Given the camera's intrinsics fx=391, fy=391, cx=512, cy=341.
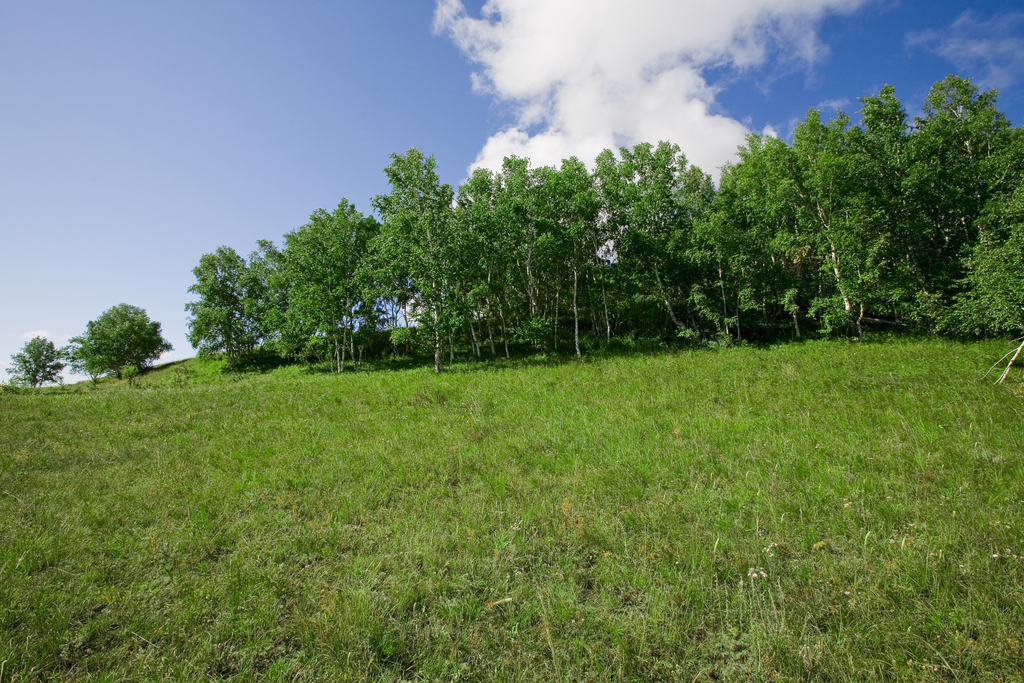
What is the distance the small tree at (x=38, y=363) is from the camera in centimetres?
6769

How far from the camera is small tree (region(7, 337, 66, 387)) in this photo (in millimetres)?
67688

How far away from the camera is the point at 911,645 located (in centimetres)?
345

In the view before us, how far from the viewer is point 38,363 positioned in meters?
69.0

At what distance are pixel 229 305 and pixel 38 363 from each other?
6004 centimetres

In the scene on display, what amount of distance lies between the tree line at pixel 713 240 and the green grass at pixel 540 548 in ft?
44.8

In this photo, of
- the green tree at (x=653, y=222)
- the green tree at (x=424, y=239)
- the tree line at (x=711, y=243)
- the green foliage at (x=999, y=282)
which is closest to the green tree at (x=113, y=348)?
the tree line at (x=711, y=243)

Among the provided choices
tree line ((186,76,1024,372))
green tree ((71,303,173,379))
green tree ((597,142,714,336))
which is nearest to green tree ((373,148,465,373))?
tree line ((186,76,1024,372))

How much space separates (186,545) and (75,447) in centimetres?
819

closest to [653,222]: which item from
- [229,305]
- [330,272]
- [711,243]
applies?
[711,243]

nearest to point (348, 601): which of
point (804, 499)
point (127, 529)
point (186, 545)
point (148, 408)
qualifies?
point (186, 545)

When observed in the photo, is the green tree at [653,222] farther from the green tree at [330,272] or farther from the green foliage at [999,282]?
the green tree at [330,272]

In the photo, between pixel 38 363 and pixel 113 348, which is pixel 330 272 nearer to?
pixel 113 348

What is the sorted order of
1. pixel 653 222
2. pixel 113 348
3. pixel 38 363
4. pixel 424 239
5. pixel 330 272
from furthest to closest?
pixel 38 363
pixel 113 348
pixel 330 272
pixel 653 222
pixel 424 239

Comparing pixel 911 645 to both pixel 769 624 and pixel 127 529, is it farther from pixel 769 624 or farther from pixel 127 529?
pixel 127 529
